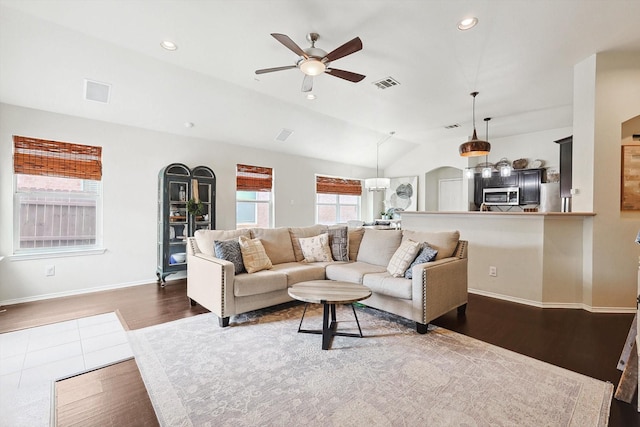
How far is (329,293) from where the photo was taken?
99.7 inches

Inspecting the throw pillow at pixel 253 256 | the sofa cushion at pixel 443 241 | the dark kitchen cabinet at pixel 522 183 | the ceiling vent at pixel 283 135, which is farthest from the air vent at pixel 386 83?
the dark kitchen cabinet at pixel 522 183

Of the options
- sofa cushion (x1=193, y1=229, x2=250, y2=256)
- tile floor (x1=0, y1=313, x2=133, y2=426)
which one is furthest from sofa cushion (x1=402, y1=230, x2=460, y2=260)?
tile floor (x1=0, y1=313, x2=133, y2=426)

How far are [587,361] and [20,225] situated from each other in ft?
20.6

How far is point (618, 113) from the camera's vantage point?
337 cm

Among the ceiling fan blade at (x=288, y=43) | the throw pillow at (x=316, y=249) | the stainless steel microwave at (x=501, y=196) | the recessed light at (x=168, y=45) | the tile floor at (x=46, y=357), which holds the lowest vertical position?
the tile floor at (x=46, y=357)

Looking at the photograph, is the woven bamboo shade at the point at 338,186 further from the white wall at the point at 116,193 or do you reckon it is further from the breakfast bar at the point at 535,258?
the breakfast bar at the point at 535,258

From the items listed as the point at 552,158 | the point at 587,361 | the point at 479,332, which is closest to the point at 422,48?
the point at 479,332

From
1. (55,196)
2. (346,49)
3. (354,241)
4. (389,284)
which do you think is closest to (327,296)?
(389,284)

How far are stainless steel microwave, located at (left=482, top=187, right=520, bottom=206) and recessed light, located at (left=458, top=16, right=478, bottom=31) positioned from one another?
15.7 feet

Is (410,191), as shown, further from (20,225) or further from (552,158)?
(20,225)

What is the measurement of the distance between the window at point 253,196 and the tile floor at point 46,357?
3.01 meters

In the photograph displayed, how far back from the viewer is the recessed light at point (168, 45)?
3.06 metres

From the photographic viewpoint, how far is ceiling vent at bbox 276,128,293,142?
220 inches

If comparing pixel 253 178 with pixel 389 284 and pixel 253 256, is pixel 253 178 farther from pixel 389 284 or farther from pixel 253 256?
pixel 389 284
